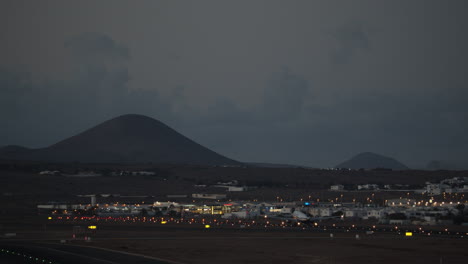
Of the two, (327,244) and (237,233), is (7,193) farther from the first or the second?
(327,244)

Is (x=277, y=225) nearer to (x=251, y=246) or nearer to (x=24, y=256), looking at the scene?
(x=251, y=246)

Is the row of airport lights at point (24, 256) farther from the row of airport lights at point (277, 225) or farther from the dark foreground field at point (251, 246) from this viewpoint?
the row of airport lights at point (277, 225)

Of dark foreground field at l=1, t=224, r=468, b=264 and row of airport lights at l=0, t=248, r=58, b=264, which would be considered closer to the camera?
row of airport lights at l=0, t=248, r=58, b=264

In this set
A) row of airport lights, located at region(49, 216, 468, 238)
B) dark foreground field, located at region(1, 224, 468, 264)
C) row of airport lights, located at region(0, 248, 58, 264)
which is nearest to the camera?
row of airport lights, located at region(0, 248, 58, 264)

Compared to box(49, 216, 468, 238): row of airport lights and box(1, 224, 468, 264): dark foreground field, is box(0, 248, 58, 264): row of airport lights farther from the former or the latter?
box(49, 216, 468, 238): row of airport lights

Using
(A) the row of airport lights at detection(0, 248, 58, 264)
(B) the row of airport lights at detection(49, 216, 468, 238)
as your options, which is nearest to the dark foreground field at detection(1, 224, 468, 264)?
(A) the row of airport lights at detection(0, 248, 58, 264)

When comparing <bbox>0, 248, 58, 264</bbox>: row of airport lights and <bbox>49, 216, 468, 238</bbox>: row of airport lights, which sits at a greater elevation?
<bbox>49, 216, 468, 238</bbox>: row of airport lights

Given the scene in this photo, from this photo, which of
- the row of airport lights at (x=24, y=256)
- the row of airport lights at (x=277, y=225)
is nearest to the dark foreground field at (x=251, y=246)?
the row of airport lights at (x=24, y=256)

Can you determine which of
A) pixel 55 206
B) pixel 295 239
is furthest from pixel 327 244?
pixel 55 206

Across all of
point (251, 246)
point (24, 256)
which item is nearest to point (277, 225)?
point (251, 246)
